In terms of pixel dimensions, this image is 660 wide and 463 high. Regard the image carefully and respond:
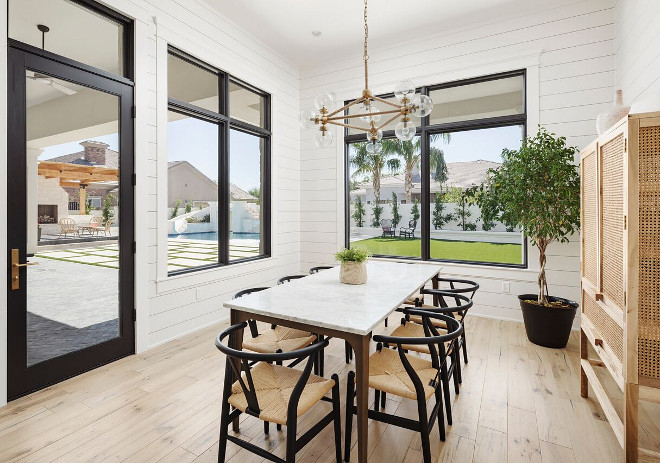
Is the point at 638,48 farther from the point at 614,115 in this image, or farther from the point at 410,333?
the point at 410,333

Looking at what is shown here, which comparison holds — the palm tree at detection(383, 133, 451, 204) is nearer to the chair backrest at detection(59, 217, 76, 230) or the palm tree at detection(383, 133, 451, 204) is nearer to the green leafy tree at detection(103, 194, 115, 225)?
the green leafy tree at detection(103, 194, 115, 225)

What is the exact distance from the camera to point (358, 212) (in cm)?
553

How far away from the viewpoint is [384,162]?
532cm

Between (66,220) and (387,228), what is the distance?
3898 mm

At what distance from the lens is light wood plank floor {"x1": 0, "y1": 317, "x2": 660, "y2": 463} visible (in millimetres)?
1960

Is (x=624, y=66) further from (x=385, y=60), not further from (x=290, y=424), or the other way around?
(x=290, y=424)

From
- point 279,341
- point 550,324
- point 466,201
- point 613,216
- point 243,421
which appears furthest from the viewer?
point 466,201

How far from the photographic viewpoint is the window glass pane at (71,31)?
2.55 m

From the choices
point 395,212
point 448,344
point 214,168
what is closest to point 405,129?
point 448,344

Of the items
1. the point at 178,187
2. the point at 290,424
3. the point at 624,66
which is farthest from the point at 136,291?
the point at 624,66

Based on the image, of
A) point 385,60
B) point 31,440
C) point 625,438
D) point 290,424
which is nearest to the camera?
point 290,424

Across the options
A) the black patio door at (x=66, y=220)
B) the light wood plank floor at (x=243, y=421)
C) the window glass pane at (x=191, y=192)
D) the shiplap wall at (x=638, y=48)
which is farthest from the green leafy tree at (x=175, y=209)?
the shiplap wall at (x=638, y=48)

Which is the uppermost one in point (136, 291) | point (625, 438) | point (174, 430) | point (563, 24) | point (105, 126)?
point (563, 24)

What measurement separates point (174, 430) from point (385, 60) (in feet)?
16.4
